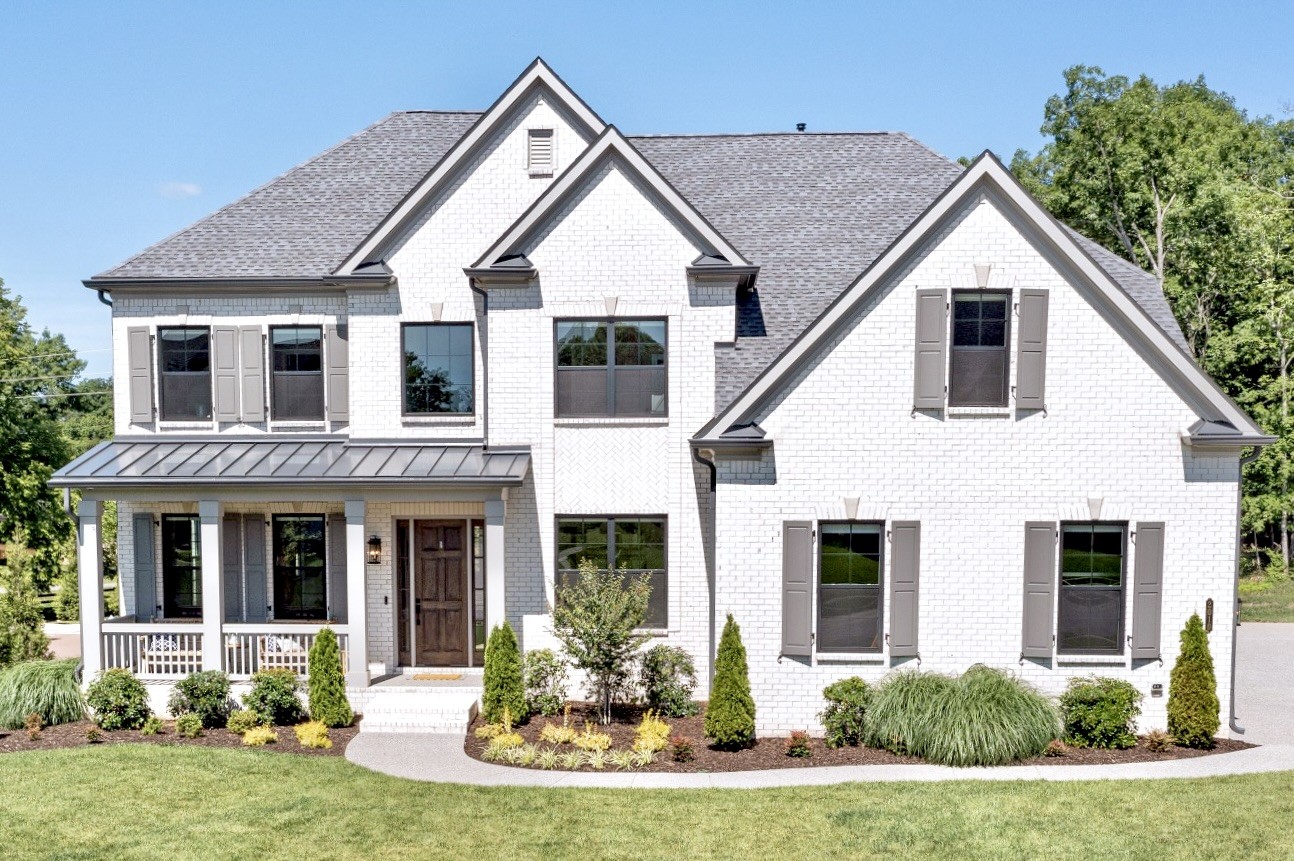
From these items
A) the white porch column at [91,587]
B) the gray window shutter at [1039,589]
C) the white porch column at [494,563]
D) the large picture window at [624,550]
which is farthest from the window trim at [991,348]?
the white porch column at [91,587]

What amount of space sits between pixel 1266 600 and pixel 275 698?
98.1 feet

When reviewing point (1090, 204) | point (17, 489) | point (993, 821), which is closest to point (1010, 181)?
point (993, 821)

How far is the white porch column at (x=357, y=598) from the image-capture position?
14.4 metres

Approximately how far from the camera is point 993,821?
970 cm

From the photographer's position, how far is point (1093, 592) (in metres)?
13.1

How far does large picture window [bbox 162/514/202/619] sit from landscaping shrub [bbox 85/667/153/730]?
2.50 meters

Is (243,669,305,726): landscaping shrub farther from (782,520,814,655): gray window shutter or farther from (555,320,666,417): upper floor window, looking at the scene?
(782,520,814,655): gray window shutter

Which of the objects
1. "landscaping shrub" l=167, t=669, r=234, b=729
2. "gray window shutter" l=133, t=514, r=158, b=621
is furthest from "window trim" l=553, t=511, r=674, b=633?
"gray window shutter" l=133, t=514, r=158, b=621

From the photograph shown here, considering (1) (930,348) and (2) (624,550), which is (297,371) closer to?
(2) (624,550)

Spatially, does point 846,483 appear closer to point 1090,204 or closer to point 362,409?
point 362,409

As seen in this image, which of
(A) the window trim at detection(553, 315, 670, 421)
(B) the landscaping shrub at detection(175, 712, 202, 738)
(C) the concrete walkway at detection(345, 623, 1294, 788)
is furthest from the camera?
(A) the window trim at detection(553, 315, 670, 421)

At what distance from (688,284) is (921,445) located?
15.5ft

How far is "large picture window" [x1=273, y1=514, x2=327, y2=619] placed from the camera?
16312 mm

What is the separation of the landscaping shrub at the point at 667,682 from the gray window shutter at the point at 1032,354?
6.84 m
